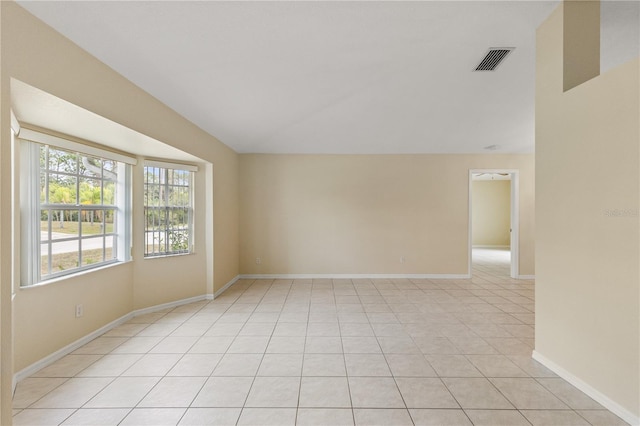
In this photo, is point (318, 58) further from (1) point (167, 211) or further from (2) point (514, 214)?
(2) point (514, 214)

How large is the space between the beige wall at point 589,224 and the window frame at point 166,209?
175 inches

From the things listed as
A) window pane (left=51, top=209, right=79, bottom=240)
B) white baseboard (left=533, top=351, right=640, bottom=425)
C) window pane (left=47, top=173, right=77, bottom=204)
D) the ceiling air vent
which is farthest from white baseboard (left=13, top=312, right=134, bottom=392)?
the ceiling air vent

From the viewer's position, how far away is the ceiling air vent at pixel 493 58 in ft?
8.63

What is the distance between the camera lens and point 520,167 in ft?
19.7

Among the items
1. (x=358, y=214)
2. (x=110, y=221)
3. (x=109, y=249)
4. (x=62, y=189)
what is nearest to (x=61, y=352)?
(x=109, y=249)

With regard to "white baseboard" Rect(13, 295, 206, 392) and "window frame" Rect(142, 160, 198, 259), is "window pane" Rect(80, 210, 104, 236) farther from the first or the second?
"white baseboard" Rect(13, 295, 206, 392)

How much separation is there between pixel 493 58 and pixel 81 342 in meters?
5.08

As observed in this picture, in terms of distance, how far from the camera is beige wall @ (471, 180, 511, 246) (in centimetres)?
1106

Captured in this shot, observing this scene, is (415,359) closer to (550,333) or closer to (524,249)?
(550,333)

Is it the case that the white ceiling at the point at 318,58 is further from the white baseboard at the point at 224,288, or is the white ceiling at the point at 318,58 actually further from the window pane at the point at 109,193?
the white baseboard at the point at 224,288

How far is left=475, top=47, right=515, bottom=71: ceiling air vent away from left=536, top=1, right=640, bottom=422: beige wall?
0.87ft

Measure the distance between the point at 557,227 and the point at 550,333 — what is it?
91 cm

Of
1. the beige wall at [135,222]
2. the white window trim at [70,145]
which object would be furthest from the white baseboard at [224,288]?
the white window trim at [70,145]

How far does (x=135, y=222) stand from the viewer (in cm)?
381
